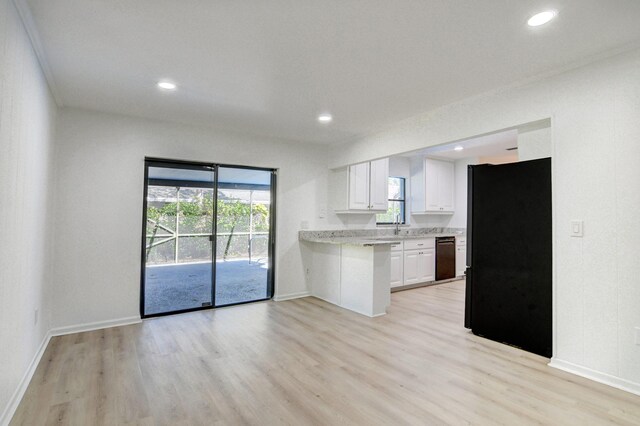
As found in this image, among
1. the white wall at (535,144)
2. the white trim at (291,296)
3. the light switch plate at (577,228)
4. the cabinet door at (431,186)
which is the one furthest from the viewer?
the cabinet door at (431,186)

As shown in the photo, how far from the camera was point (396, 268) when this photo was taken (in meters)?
5.73

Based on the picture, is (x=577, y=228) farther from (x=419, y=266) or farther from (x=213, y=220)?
(x=213, y=220)

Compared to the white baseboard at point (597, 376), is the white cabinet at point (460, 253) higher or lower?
higher

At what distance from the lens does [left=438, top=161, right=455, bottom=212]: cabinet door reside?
269 inches

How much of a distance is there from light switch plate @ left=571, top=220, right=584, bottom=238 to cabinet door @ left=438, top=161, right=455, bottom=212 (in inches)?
166

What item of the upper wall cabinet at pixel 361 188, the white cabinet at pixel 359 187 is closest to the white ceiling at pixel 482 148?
the upper wall cabinet at pixel 361 188

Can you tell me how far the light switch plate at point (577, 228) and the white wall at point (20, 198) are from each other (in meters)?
3.92

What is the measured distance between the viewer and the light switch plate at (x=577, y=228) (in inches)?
101

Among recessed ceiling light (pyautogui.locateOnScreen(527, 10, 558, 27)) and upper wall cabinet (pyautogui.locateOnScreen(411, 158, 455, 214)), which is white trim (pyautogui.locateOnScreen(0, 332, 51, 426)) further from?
upper wall cabinet (pyautogui.locateOnScreen(411, 158, 455, 214))

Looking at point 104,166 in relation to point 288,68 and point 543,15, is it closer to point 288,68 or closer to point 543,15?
point 288,68

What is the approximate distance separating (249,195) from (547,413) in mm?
4102

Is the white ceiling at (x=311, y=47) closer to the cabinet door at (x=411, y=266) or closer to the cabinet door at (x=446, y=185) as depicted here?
the cabinet door at (x=411, y=266)

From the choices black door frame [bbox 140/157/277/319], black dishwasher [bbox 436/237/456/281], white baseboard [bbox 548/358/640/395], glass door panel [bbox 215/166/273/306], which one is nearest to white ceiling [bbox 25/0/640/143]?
black door frame [bbox 140/157/277/319]

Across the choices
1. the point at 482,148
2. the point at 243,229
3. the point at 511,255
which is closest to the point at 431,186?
the point at 482,148
